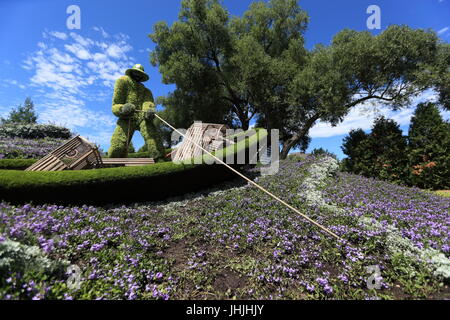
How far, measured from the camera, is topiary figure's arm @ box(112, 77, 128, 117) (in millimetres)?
7207

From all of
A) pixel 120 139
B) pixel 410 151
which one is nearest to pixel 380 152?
pixel 410 151

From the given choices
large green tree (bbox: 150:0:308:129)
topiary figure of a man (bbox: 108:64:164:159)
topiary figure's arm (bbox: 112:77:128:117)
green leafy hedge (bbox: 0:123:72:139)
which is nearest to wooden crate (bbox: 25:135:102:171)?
topiary figure of a man (bbox: 108:64:164:159)

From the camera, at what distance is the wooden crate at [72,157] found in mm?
5699

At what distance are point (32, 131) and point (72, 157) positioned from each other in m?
11.8

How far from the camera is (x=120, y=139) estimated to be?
7453mm

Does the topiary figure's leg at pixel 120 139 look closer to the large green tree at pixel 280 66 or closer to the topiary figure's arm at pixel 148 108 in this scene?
the topiary figure's arm at pixel 148 108

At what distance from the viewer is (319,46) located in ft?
51.1

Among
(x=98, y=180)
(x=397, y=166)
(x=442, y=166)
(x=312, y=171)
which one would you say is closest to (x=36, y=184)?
(x=98, y=180)

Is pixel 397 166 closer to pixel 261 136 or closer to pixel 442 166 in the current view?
pixel 442 166

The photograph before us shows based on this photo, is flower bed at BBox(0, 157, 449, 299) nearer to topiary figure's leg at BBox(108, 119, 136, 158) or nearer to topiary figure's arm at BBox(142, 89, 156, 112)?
topiary figure's leg at BBox(108, 119, 136, 158)

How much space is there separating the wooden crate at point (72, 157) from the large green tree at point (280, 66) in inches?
409

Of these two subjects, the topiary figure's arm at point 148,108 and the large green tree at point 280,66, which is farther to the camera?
the large green tree at point 280,66

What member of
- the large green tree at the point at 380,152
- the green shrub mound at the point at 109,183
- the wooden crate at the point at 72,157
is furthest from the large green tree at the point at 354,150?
the wooden crate at the point at 72,157

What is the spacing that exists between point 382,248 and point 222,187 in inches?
184
